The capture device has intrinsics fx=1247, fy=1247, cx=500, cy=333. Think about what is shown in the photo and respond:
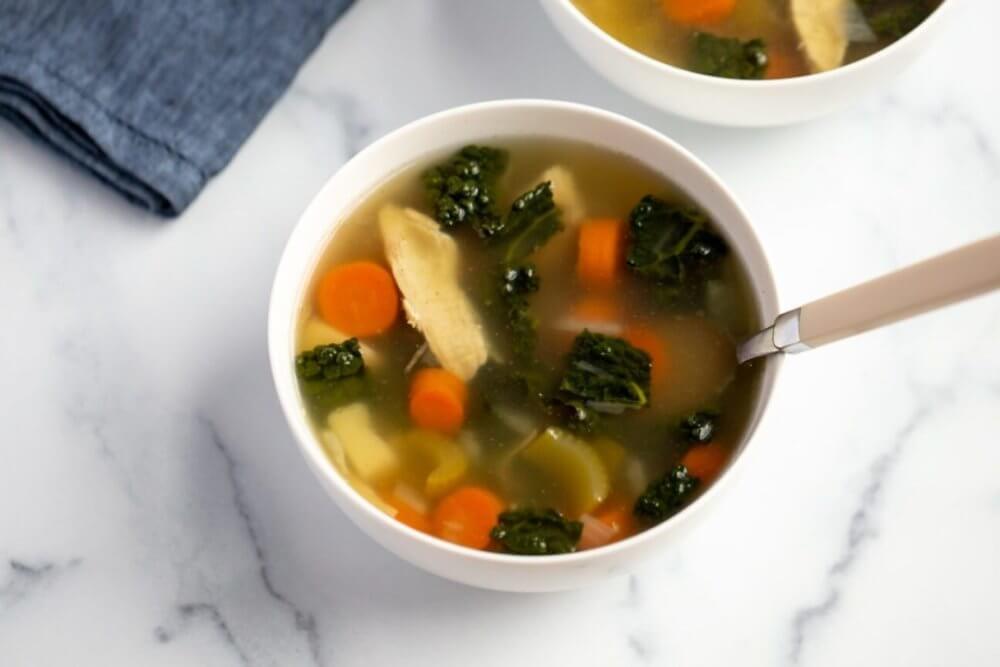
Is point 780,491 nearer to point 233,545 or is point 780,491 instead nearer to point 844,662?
point 844,662

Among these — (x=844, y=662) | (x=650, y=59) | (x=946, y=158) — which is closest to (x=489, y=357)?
(x=650, y=59)

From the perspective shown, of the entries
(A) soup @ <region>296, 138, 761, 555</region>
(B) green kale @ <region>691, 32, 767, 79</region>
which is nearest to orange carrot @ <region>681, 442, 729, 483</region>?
(A) soup @ <region>296, 138, 761, 555</region>

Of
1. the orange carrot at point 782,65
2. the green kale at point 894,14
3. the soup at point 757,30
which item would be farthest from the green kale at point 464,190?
the green kale at point 894,14

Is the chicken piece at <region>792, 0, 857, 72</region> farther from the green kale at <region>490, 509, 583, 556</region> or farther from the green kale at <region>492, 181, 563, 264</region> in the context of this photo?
the green kale at <region>490, 509, 583, 556</region>

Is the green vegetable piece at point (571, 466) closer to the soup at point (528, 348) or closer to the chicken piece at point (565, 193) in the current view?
the soup at point (528, 348)

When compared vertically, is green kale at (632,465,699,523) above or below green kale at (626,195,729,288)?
below

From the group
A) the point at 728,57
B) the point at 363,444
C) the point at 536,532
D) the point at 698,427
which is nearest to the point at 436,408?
the point at 363,444

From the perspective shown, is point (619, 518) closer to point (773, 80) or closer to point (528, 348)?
point (528, 348)
